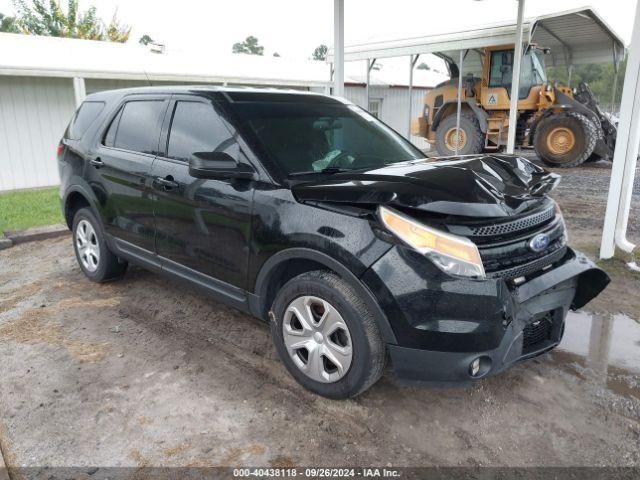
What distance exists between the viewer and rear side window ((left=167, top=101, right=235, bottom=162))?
11.0 feet

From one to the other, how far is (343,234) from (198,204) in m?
1.25

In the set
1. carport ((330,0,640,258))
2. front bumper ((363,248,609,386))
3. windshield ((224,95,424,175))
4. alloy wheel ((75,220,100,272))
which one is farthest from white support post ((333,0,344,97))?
front bumper ((363,248,609,386))

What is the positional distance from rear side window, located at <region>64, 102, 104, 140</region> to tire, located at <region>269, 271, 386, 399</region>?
294 cm

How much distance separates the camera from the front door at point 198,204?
3.19 meters

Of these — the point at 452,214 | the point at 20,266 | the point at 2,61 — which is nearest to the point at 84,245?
the point at 20,266

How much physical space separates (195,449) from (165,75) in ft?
41.2

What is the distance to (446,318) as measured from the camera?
2414mm

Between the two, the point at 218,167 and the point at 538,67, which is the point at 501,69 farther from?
the point at 218,167

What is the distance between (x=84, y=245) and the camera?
492 cm

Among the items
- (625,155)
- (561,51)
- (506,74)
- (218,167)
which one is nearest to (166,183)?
(218,167)

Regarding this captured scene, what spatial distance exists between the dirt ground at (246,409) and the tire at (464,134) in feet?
29.4

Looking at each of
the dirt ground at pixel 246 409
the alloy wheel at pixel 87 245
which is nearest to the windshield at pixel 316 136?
the dirt ground at pixel 246 409

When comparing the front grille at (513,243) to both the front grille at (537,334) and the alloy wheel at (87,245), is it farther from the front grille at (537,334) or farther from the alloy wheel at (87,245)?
the alloy wheel at (87,245)

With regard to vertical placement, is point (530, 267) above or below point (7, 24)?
below
